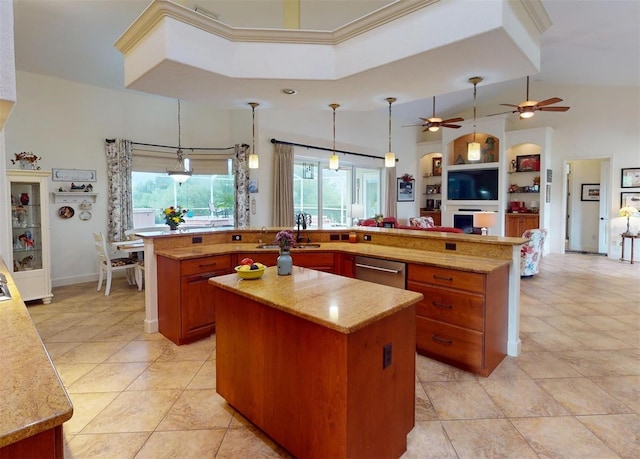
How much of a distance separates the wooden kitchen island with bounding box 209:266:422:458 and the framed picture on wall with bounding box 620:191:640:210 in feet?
27.9

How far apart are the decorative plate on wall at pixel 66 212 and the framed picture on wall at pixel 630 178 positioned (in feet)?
35.5

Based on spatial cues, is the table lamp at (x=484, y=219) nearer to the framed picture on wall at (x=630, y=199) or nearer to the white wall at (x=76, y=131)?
the framed picture on wall at (x=630, y=199)

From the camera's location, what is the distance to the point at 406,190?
9.80m

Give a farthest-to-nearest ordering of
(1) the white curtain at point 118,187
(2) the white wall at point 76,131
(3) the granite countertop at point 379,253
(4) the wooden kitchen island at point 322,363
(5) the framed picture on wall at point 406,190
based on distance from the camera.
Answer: (5) the framed picture on wall at point 406,190 → (1) the white curtain at point 118,187 → (2) the white wall at point 76,131 → (3) the granite countertop at point 379,253 → (4) the wooden kitchen island at point 322,363

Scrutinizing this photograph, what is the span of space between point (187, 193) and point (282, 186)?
188 centimetres

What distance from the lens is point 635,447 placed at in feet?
6.17

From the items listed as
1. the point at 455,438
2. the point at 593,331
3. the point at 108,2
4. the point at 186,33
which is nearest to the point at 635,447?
the point at 455,438

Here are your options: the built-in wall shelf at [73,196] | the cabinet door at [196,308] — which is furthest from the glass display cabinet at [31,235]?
the cabinet door at [196,308]

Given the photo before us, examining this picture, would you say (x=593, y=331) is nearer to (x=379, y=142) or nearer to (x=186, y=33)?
(x=186, y=33)

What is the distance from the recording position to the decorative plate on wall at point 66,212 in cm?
536

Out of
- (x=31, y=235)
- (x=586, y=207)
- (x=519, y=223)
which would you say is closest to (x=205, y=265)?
(x=31, y=235)

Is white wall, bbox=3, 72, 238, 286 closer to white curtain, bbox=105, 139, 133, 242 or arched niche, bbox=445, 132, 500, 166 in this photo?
white curtain, bbox=105, 139, 133, 242

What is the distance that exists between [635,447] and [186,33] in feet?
13.3

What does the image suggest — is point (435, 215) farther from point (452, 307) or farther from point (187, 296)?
point (187, 296)
